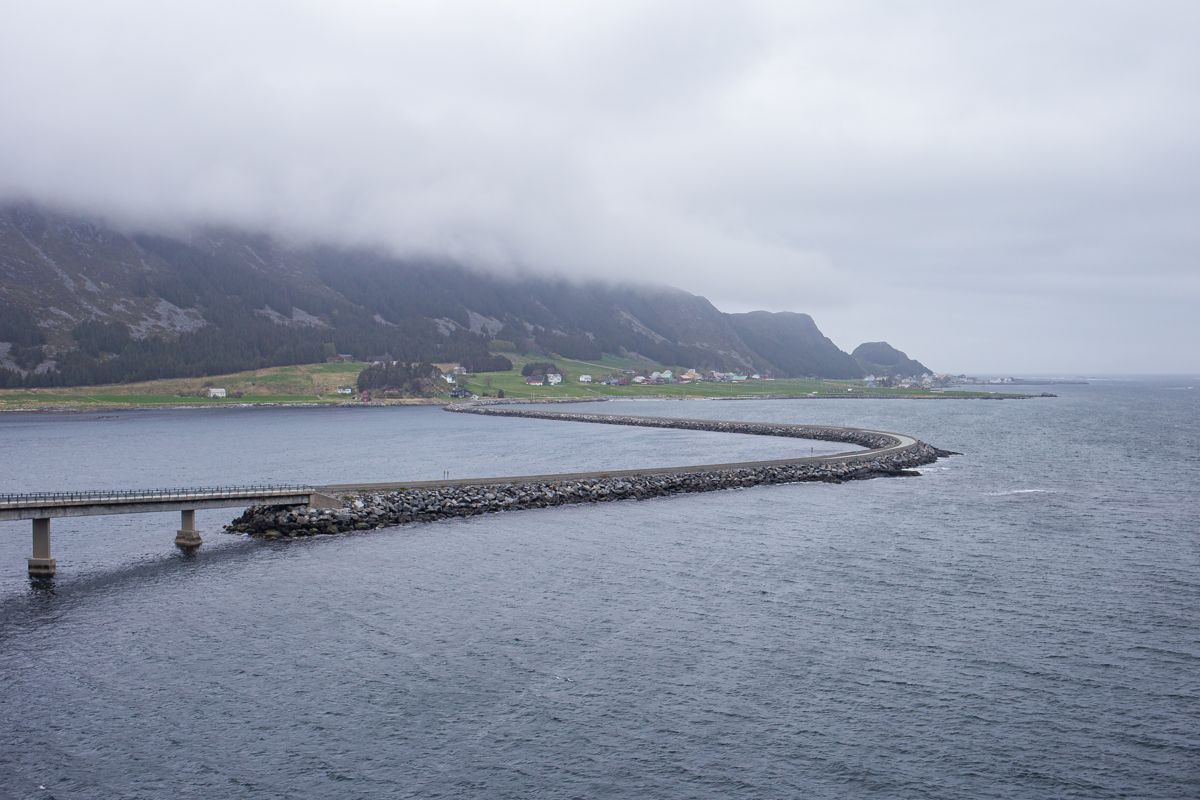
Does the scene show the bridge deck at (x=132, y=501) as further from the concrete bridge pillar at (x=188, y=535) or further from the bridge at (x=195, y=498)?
the concrete bridge pillar at (x=188, y=535)

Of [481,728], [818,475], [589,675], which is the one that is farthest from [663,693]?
[818,475]

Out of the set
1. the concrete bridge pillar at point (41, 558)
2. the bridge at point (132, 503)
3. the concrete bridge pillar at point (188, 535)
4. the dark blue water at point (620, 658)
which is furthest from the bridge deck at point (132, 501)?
the dark blue water at point (620, 658)

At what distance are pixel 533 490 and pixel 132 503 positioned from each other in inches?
1349

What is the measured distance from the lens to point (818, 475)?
333ft

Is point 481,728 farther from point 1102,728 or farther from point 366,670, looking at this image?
point 1102,728

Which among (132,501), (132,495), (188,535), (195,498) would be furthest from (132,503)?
(188,535)

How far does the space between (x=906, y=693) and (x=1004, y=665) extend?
5.92m

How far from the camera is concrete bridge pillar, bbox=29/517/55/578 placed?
183 ft

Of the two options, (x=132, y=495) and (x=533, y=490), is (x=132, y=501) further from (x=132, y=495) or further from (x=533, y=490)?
(x=533, y=490)

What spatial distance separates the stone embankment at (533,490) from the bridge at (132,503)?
1401 millimetres

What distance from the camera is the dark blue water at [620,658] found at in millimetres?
29484

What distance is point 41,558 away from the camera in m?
56.3

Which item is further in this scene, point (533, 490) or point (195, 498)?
point (533, 490)

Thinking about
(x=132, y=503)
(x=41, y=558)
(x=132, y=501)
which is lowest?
(x=41, y=558)
